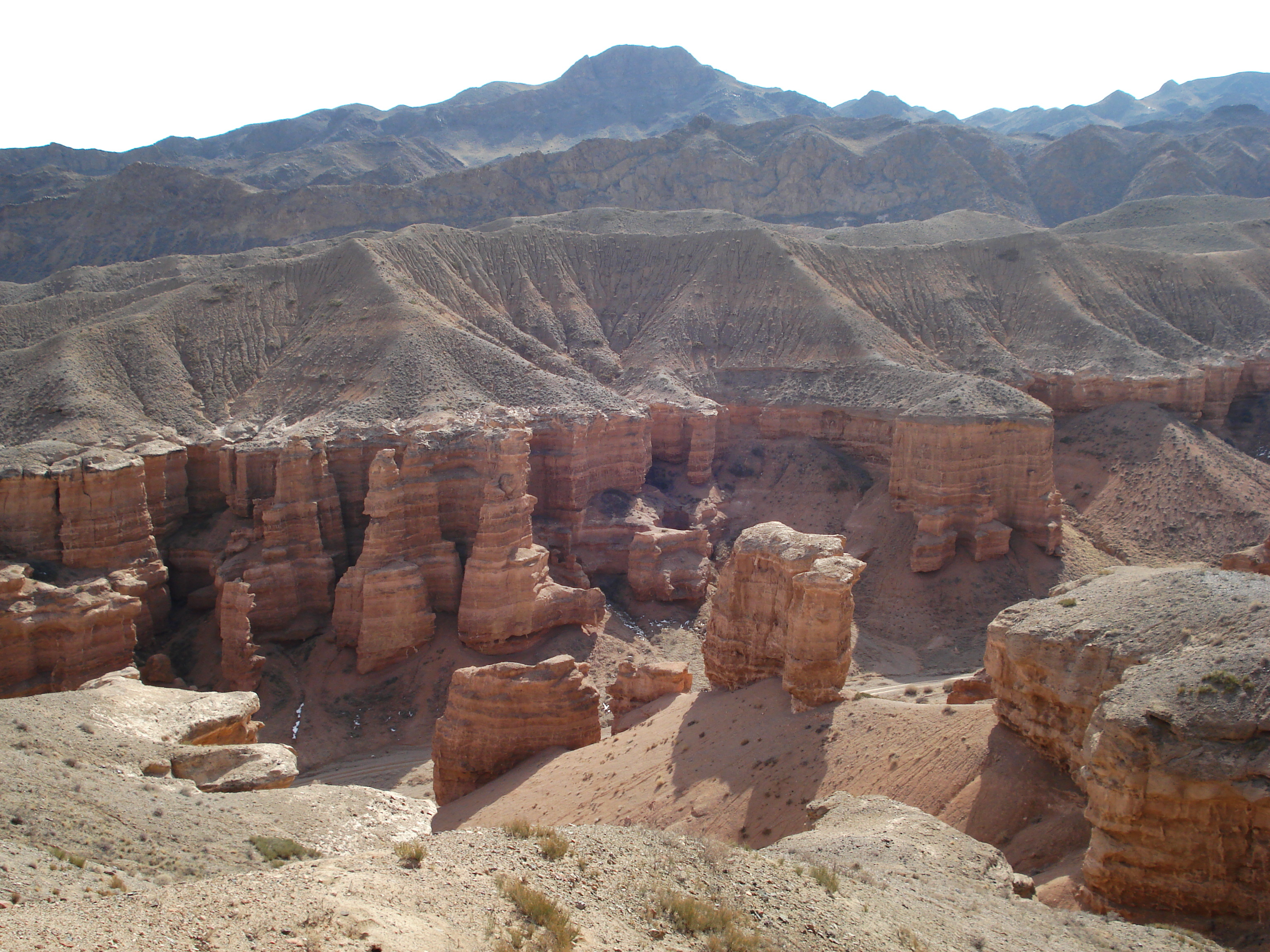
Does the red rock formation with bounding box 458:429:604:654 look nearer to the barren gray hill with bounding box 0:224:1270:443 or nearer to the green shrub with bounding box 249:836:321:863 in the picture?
the barren gray hill with bounding box 0:224:1270:443

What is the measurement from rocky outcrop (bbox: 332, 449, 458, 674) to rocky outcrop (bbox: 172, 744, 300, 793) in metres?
15.7

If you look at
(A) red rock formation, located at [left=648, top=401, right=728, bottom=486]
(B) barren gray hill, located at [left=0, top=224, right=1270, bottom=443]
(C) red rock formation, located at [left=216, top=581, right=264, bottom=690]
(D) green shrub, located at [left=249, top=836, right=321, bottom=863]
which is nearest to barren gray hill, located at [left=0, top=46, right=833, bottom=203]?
(B) barren gray hill, located at [left=0, top=224, right=1270, bottom=443]

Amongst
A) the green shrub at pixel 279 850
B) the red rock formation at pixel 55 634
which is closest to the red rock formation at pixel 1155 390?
the red rock formation at pixel 55 634

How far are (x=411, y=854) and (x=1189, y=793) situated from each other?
411 inches

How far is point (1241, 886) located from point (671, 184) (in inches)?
4937

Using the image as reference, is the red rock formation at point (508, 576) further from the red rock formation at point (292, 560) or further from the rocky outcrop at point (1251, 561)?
the rocky outcrop at point (1251, 561)

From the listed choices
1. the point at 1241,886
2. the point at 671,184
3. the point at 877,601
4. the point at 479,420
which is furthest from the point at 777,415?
the point at 671,184

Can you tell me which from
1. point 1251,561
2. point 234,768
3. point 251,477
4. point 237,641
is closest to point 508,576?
point 237,641

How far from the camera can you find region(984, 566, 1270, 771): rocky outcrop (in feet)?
49.8

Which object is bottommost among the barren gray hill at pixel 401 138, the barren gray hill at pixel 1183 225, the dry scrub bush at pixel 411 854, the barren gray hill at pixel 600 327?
the dry scrub bush at pixel 411 854

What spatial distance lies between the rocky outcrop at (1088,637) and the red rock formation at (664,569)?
24482 mm

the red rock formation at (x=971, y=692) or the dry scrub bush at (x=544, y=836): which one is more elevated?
the dry scrub bush at (x=544, y=836)

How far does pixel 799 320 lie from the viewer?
206ft

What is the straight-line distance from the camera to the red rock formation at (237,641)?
3350 cm
